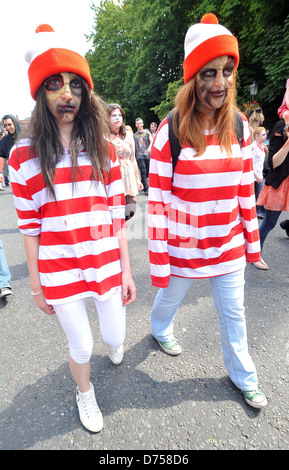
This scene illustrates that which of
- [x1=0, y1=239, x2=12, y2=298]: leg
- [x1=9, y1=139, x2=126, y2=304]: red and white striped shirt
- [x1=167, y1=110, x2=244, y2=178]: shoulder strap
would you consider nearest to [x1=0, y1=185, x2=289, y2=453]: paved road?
[x1=0, y1=239, x2=12, y2=298]: leg

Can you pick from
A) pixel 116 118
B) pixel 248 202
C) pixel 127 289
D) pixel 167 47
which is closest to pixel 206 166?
pixel 248 202

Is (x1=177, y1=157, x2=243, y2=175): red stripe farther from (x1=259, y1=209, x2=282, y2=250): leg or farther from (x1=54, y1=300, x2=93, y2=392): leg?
(x1=259, y1=209, x2=282, y2=250): leg

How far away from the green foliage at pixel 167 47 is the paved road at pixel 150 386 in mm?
11679

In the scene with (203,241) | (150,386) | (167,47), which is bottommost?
(150,386)

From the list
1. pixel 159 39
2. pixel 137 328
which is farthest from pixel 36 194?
pixel 159 39

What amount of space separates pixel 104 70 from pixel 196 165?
27.0m

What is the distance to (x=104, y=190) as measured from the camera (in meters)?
1.39

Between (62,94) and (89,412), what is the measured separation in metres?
1.73

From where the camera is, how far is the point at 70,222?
4.28 feet

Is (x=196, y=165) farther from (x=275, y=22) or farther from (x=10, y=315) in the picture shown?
(x=275, y=22)

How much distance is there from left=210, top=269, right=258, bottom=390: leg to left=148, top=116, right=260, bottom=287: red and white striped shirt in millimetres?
81

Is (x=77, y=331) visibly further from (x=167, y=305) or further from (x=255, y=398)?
(x=255, y=398)

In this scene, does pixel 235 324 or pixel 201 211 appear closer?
pixel 201 211

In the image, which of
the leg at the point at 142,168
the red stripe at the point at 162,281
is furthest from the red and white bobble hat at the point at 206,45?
the leg at the point at 142,168
